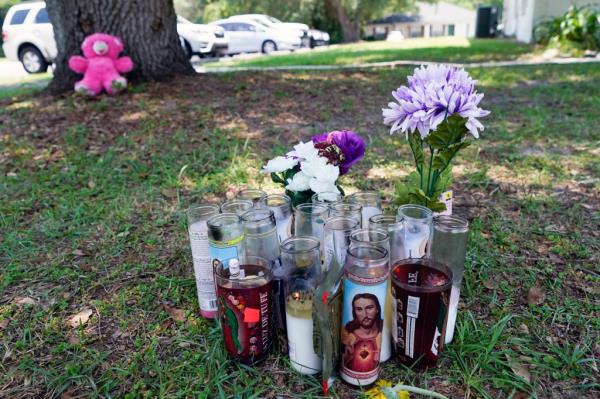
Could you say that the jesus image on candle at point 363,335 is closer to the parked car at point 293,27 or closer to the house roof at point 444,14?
the parked car at point 293,27

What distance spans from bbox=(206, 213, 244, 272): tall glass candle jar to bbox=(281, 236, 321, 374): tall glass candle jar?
186mm

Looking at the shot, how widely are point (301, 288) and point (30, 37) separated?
42.6 ft

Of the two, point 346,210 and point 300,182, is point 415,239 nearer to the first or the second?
point 346,210

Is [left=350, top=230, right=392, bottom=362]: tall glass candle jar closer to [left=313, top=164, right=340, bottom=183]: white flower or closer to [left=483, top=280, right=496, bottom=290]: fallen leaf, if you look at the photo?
[left=313, top=164, right=340, bottom=183]: white flower

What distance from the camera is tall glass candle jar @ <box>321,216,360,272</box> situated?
1.48 m

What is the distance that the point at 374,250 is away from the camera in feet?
4.55

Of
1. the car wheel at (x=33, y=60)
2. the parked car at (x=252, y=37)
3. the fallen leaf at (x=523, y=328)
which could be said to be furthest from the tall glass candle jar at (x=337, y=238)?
the parked car at (x=252, y=37)

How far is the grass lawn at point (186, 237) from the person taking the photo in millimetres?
1550

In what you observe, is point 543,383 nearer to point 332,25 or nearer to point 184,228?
point 184,228

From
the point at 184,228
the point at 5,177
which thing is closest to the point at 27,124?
the point at 5,177

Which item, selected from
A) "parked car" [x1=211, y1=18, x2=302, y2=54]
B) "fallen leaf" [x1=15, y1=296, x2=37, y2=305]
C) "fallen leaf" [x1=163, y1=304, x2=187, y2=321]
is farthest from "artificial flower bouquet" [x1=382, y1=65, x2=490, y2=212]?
"parked car" [x1=211, y1=18, x2=302, y2=54]

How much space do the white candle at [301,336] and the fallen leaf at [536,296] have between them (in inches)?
40.0

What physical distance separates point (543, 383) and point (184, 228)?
1983 mm

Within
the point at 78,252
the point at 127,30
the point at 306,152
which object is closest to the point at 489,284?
the point at 306,152
